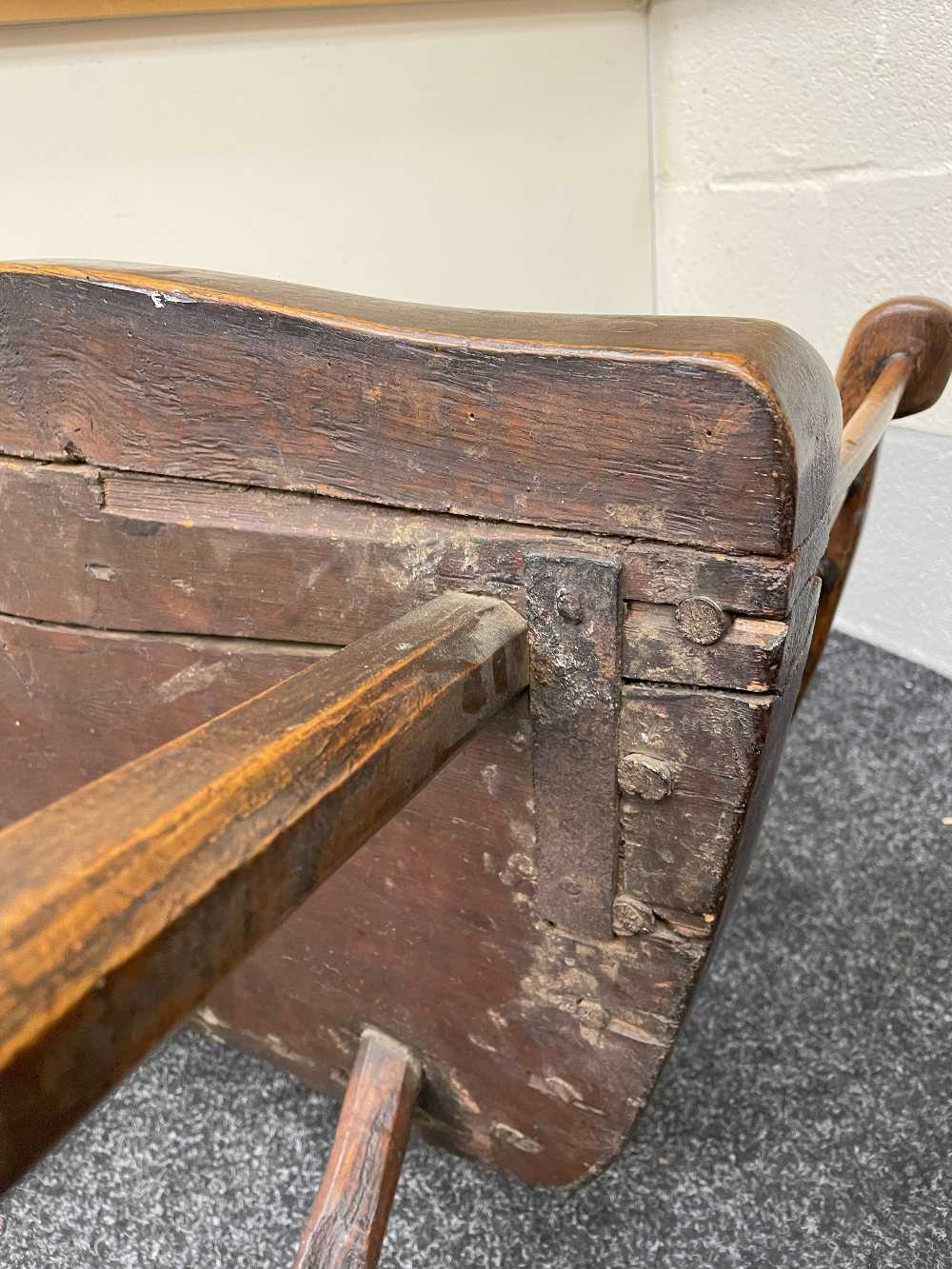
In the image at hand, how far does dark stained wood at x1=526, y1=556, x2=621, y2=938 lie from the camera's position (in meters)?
0.54

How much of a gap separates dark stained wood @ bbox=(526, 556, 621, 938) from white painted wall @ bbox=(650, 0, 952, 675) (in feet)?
3.48

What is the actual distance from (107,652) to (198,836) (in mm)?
392

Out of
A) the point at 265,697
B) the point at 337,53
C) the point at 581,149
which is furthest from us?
the point at 581,149

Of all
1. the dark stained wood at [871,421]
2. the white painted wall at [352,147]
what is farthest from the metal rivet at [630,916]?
the white painted wall at [352,147]

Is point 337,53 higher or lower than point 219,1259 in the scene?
higher

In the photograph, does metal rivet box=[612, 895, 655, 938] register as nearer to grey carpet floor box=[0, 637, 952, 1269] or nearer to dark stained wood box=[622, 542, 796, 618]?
dark stained wood box=[622, 542, 796, 618]

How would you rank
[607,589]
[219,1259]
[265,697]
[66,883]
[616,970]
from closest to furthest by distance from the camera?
[66,883] < [265,697] < [607,589] < [616,970] < [219,1259]

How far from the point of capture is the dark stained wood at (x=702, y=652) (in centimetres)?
51

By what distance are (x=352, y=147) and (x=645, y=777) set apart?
1126 mm

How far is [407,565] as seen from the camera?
1.89ft

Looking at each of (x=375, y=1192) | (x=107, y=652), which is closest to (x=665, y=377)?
(x=107, y=652)

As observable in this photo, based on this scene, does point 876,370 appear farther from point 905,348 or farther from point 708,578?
point 708,578

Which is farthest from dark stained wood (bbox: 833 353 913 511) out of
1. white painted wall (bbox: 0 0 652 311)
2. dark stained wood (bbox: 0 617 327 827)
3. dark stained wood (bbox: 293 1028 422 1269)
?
white painted wall (bbox: 0 0 652 311)

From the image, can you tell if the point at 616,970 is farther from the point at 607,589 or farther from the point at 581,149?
the point at 581,149
